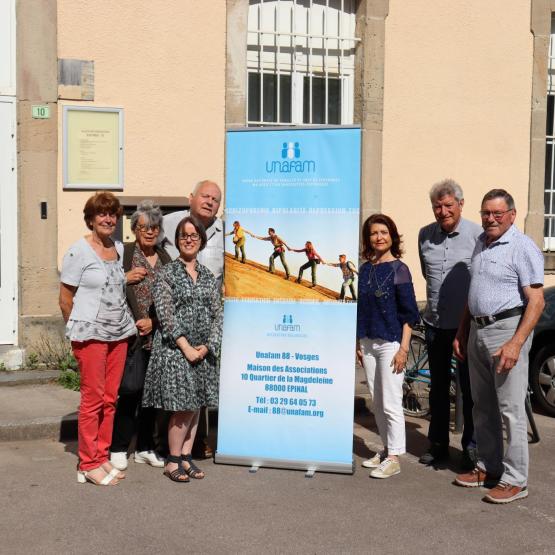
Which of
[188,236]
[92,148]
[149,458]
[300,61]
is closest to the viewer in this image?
[188,236]

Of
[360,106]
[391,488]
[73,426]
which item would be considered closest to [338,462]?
[391,488]

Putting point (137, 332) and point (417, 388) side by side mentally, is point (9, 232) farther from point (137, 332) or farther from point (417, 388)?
point (417, 388)

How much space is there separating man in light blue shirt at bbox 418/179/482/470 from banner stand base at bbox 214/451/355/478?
71cm

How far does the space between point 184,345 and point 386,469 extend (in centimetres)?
156

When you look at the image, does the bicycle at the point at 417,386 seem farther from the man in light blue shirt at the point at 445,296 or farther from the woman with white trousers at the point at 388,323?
the woman with white trousers at the point at 388,323

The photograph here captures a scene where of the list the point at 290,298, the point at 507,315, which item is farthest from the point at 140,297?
the point at 507,315

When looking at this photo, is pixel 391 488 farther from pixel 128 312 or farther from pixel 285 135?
pixel 285 135

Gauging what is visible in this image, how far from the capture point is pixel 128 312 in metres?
5.52

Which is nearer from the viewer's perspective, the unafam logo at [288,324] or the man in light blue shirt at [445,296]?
the unafam logo at [288,324]

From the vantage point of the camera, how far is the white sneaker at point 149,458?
228 inches

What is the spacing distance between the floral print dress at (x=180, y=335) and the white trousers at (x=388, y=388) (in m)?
1.04

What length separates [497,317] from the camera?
5180 millimetres

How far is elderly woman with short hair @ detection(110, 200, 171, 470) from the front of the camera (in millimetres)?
5598

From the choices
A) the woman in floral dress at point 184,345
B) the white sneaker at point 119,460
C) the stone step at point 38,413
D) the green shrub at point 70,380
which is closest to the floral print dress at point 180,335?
the woman in floral dress at point 184,345
